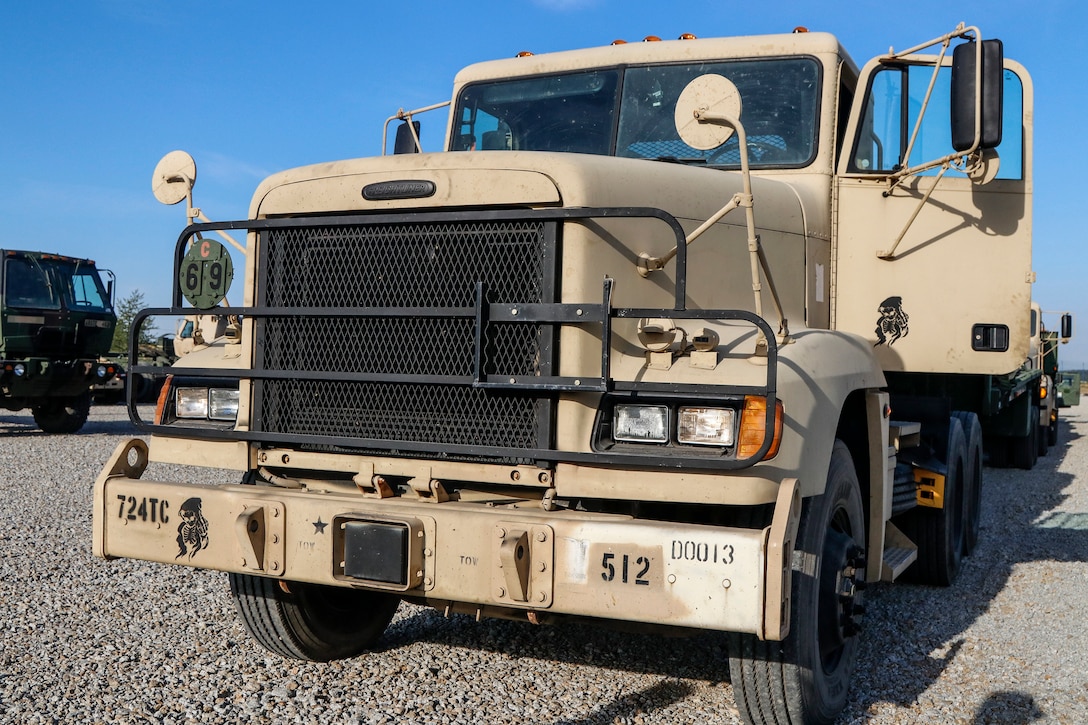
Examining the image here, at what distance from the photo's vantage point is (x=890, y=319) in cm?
528

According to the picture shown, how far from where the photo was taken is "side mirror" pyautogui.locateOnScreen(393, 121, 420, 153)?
6336 mm

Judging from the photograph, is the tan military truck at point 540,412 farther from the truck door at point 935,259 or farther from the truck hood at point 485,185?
the truck door at point 935,259

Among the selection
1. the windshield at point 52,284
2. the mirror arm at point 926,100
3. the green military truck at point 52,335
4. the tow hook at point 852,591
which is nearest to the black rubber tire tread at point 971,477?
the mirror arm at point 926,100

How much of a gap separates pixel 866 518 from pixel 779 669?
→ 1250 millimetres

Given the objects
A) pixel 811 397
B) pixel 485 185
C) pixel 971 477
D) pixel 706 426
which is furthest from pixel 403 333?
pixel 971 477

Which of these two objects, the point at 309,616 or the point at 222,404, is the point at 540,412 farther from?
the point at 309,616

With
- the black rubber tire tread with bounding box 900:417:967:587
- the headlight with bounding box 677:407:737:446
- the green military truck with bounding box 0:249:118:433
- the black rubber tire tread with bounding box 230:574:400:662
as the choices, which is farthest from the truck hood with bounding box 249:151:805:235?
the green military truck with bounding box 0:249:118:433

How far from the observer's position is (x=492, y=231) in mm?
3582

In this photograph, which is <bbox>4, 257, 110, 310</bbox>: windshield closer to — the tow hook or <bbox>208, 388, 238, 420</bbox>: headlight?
<bbox>208, 388, 238, 420</bbox>: headlight

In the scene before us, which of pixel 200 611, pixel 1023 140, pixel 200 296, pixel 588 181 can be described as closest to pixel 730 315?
pixel 588 181

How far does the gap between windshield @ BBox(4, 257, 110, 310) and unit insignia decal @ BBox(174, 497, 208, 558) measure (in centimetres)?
1389

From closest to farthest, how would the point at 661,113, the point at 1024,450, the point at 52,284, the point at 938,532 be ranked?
the point at 661,113
the point at 938,532
the point at 1024,450
the point at 52,284

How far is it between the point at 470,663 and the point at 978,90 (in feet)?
10.8

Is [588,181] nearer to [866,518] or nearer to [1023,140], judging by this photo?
[866,518]
